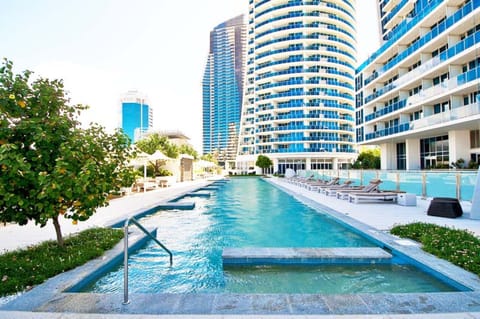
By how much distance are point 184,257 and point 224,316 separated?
3.26m

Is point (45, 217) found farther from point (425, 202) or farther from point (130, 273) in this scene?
point (425, 202)

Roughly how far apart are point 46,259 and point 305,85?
52.5m

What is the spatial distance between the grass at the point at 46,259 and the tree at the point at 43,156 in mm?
644

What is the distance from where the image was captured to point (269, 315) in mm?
3027

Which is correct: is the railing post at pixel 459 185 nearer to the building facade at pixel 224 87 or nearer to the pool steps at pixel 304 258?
the pool steps at pixel 304 258

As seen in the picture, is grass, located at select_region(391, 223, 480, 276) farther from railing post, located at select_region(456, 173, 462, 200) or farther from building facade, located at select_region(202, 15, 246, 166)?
building facade, located at select_region(202, 15, 246, 166)

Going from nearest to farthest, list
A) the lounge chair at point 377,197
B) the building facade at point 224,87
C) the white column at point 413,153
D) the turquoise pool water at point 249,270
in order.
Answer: the turquoise pool water at point 249,270 → the lounge chair at point 377,197 → the white column at point 413,153 → the building facade at point 224,87

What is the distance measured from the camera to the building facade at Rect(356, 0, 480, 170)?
19.7 metres

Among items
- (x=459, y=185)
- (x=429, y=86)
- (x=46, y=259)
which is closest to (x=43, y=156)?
(x=46, y=259)

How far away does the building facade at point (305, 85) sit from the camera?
173 ft

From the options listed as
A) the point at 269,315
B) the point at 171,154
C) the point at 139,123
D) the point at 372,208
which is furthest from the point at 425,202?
the point at 139,123

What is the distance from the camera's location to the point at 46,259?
4.80m

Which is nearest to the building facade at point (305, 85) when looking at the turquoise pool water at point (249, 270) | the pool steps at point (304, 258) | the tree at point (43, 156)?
the turquoise pool water at point (249, 270)

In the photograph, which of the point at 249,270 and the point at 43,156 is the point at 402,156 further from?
the point at 43,156
